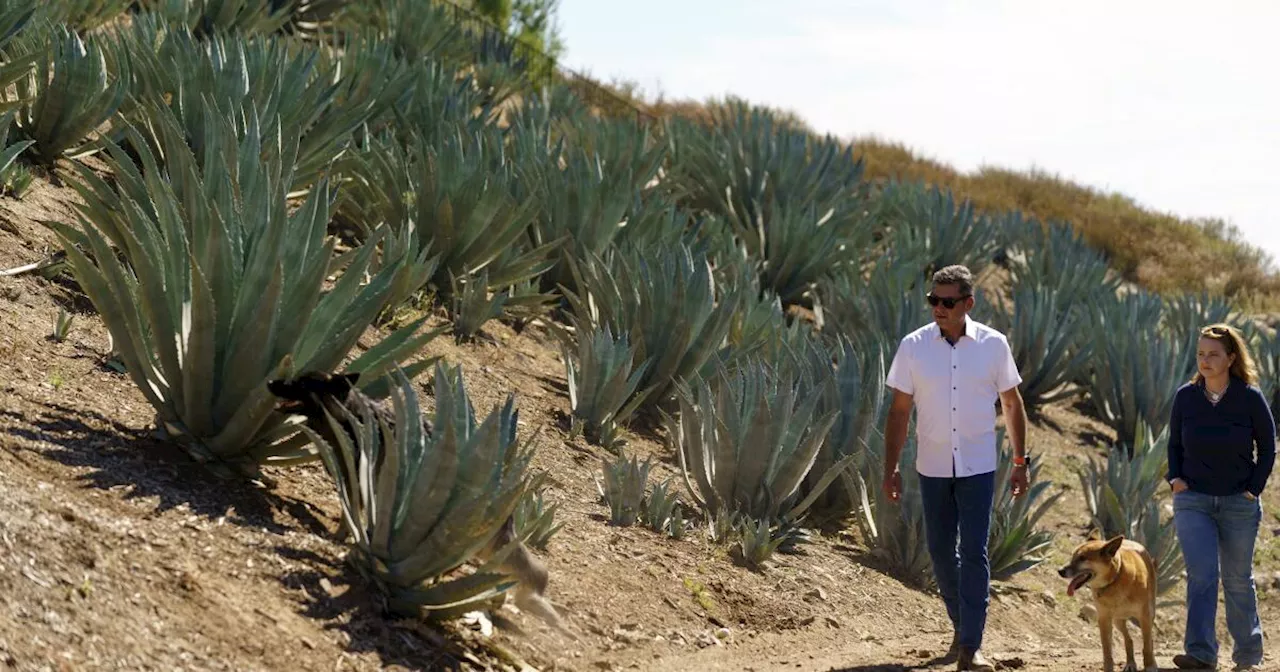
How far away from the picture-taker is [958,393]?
18.9 ft

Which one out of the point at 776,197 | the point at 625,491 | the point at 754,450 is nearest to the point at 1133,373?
the point at 776,197

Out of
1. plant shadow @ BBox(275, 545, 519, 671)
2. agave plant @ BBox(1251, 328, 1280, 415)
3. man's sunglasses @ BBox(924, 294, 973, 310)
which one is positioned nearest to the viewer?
plant shadow @ BBox(275, 545, 519, 671)

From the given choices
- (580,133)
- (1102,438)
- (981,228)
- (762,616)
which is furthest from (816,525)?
(981,228)

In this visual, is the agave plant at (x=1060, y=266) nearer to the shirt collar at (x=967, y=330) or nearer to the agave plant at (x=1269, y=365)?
the agave plant at (x=1269, y=365)

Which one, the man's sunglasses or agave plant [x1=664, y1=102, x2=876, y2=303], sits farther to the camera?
agave plant [x1=664, y1=102, x2=876, y2=303]

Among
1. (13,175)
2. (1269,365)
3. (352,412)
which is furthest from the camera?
(1269,365)

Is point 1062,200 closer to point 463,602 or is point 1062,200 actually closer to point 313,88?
point 313,88

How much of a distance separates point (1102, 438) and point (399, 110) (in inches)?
252

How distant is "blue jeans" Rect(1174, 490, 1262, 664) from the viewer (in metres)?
6.01

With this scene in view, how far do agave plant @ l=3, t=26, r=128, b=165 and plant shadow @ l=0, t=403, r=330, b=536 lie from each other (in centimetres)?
308

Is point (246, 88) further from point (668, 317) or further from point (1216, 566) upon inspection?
point (1216, 566)

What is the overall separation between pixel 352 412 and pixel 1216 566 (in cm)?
343

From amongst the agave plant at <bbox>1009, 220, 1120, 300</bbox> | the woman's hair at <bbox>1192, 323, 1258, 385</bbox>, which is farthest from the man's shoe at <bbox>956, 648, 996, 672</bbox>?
the agave plant at <bbox>1009, 220, 1120, 300</bbox>

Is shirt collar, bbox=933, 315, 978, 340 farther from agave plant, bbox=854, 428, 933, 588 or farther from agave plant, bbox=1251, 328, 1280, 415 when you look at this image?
agave plant, bbox=1251, 328, 1280, 415
